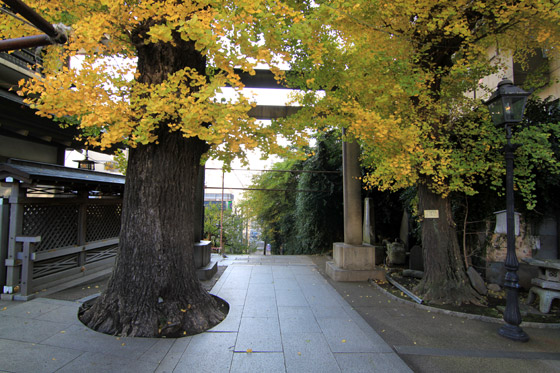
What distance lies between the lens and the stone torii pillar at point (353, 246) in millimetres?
Answer: 7848

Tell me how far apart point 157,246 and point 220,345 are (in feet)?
5.70

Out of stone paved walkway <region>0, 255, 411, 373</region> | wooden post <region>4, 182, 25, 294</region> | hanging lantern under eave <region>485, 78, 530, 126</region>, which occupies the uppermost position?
hanging lantern under eave <region>485, 78, 530, 126</region>

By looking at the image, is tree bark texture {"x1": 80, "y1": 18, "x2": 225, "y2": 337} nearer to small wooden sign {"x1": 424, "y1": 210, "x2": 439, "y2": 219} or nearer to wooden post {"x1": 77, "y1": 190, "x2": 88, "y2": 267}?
wooden post {"x1": 77, "y1": 190, "x2": 88, "y2": 267}

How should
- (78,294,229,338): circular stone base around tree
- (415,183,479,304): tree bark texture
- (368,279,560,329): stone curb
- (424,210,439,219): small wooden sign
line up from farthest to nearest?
(424,210,439,219): small wooden sign < (415,183,479,304): tree bark texture < (368,279,560,329): stone curb < (78,294,229,338): circular stone base around tree

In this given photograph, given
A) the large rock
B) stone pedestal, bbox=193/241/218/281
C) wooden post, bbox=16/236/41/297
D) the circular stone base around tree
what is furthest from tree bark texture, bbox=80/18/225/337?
the large rock

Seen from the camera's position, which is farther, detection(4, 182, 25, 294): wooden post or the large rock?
the large rock

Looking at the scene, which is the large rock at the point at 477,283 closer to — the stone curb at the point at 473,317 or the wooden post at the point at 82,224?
the stone curb at the point at 473,317

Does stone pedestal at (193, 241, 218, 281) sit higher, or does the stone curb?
stone pedestal at (193, 241, 218, 281)

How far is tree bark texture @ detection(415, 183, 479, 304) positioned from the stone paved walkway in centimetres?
225

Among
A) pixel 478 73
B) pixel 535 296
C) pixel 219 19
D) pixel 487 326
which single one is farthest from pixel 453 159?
pixel 219 19

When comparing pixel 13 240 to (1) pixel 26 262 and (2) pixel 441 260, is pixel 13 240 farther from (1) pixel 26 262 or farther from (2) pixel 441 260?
(2) pixel 441 260

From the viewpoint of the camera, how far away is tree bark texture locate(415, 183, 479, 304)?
20.0 feet

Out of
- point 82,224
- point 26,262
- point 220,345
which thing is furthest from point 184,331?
point 82,224

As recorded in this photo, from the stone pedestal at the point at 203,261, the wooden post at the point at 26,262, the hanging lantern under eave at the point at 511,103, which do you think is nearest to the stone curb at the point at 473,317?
the hanging lantern under eave at the point at 511,103
